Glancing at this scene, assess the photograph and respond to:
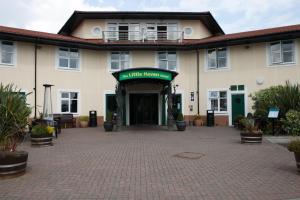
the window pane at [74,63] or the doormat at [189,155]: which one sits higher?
the window pane at [74,63]

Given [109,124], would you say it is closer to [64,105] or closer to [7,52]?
[64,105]

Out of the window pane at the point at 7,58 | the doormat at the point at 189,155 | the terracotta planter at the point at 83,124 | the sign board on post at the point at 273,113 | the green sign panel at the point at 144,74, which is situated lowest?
the doormat at the point at 189,155

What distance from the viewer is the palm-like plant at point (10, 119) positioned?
286 inches

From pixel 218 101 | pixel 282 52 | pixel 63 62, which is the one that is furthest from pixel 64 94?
pixel 282 52

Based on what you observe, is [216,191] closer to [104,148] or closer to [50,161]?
[50,161]

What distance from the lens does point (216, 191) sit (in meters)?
5.51

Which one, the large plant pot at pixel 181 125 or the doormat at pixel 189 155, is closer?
the doormat at pixel 189 155

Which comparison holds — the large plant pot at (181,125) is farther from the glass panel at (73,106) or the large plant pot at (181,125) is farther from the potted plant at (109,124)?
the glass panel at (73,106)

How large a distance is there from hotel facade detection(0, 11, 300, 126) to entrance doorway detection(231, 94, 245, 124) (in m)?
0.03

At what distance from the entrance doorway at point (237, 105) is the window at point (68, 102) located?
11.4 meters

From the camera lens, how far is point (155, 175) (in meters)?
6.70

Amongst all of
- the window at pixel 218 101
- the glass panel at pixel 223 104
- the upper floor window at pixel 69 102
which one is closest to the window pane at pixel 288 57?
the window at pixel 218 101

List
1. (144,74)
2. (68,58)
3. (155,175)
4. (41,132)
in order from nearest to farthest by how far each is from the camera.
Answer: (155,175), (41,132), (144,74), (68,58)

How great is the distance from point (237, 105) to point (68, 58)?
12.7 meters
